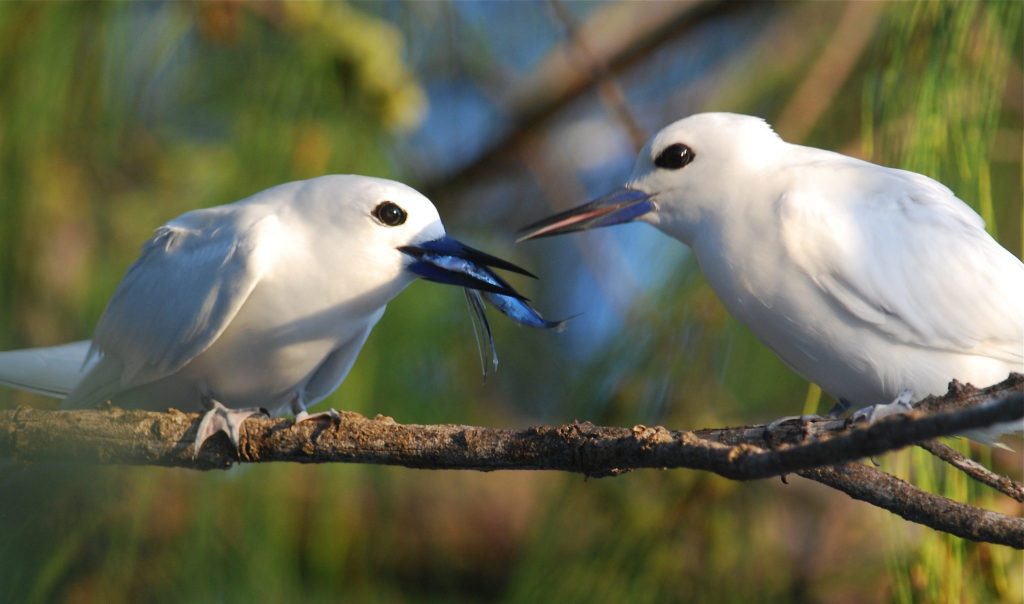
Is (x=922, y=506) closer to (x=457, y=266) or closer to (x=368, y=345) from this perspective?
(x=457, y=266)

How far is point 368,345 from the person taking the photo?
2.44 meters


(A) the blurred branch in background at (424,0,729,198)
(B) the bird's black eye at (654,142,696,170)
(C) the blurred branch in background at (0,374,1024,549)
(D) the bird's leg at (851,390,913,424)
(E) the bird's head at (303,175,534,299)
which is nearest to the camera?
(C) the blurred branch in background at (0,374,1024,549)

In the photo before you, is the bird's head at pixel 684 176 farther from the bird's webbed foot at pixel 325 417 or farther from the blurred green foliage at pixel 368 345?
the bird's webbed foot at pixel 325 417

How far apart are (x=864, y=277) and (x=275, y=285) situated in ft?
3.17

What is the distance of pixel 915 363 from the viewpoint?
1827 millimetres

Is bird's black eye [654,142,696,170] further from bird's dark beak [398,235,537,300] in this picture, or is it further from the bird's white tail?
the bird's white tail

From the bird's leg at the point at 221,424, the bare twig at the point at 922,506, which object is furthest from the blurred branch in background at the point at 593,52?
the bare twig at the point at 922,506

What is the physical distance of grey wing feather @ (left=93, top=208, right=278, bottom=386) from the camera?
6.19 feet

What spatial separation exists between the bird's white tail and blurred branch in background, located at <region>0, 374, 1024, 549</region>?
304 mm

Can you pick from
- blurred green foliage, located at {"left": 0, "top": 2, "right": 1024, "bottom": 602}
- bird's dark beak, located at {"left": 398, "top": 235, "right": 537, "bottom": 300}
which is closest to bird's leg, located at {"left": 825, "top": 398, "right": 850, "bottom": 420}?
blurred green foliage, located at {"left": 0, "top": 2, "right": 1024, "bottom": 602}

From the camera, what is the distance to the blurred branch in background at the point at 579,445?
3.46 feet

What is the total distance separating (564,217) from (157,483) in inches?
47.7

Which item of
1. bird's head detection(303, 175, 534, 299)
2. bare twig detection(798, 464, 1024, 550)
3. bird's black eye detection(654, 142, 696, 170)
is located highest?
bird's head detection(303, 175, 534, 299)

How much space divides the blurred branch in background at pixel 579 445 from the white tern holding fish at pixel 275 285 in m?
0.20
